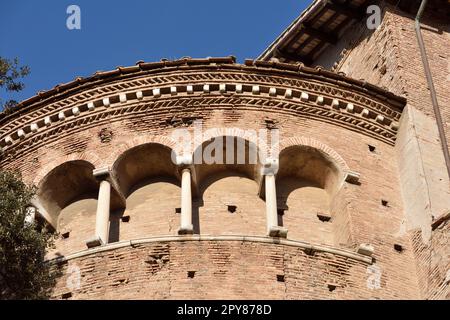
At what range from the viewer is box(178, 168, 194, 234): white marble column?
14.4m

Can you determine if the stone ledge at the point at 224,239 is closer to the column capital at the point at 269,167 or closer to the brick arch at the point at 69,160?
the column capital at the point at 269,167

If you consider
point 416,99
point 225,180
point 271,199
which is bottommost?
point 271,199

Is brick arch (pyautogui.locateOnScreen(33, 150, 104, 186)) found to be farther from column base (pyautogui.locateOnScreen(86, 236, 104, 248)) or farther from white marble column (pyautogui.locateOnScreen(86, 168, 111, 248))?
column base (pyautogui.locateOnScreen(86, 236, 104, 248))

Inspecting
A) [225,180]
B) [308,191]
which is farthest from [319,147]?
[225,180]

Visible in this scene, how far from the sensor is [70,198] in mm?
16469

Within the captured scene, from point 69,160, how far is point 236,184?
109 inches

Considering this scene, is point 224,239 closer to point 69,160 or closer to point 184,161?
point 184,161

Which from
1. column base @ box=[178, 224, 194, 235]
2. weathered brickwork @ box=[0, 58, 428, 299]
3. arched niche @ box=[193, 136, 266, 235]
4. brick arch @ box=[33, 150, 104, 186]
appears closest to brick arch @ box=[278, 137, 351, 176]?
weathered brickwork @ box=[0, 58, 428, 299]

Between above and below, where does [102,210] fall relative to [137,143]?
below

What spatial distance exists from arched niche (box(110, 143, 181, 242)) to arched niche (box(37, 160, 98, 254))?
49 cm

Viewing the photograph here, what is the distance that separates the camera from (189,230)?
47.3ft

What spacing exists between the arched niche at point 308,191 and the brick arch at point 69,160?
9.77ft

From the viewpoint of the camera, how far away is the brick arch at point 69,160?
52.4 feet
